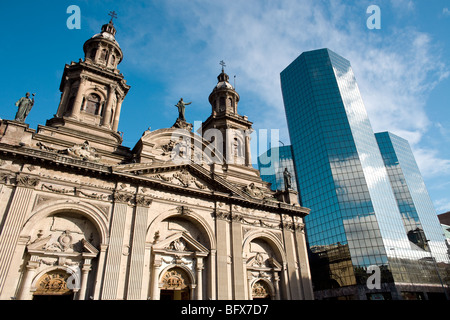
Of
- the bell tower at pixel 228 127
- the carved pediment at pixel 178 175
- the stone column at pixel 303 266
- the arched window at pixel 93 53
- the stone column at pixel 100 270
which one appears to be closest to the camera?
the stone column at pixel 100 270

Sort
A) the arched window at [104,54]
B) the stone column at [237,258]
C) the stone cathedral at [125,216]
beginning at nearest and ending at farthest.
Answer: the stone cathedral at [125,216] < the stone column at [237,258] < the arched window at [104,54]

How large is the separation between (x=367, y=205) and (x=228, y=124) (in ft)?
110

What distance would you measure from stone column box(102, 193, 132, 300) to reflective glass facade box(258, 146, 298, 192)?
189ft

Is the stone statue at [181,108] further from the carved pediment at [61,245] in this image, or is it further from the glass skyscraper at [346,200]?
the glass skyscraper at [346,200]

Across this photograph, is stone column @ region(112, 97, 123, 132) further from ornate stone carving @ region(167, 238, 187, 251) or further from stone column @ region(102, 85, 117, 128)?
ornate stone carving @ region(167, 238, 187, 251)

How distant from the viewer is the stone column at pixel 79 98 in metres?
29.2

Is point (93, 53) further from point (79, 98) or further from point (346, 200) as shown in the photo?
point (346, 200)

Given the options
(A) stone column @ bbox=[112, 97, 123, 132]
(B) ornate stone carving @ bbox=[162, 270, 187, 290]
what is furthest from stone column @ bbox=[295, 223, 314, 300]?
(A) stone column @ bbox=[112, 97, 123, 132]

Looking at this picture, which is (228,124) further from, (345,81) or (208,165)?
(345,81)

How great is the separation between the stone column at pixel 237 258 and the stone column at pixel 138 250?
7.49 m

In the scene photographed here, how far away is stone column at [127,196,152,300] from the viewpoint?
1919 cm

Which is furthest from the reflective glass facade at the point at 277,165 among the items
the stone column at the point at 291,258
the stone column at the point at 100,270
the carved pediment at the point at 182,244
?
the stone column at the point at 100,270

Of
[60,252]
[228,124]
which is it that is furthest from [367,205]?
[60,252]
